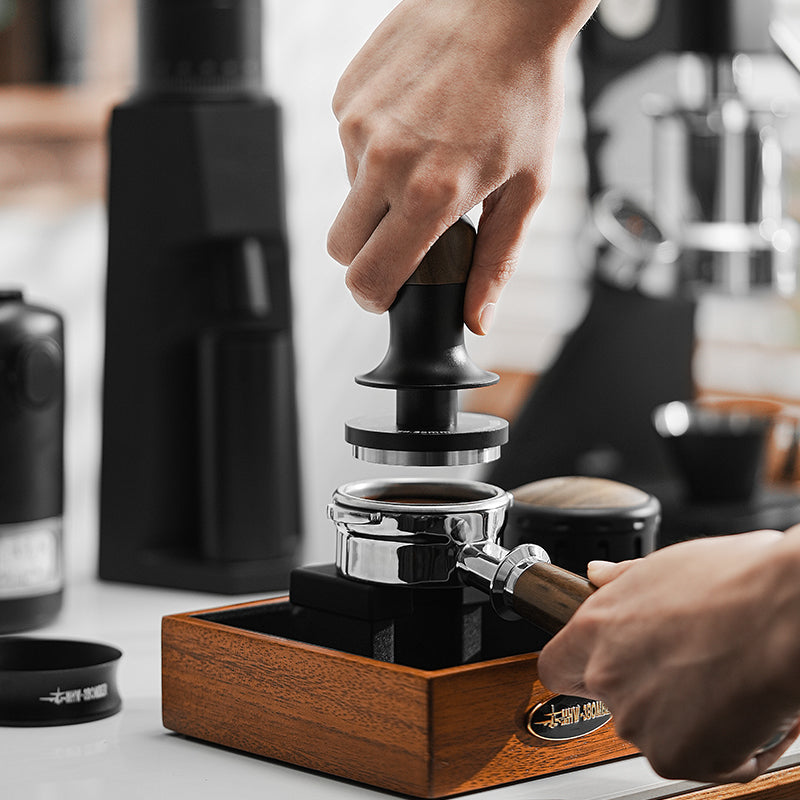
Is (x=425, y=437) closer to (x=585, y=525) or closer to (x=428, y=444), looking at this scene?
(x=428, y=444)

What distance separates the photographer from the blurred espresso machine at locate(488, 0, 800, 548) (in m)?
1.64

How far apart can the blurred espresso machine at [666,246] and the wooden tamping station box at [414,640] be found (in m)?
0.70

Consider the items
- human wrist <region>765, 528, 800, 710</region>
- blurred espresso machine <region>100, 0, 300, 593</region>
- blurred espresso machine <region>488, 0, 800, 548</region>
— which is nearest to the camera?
human wrist <region>765, 528, 800, 710</region>

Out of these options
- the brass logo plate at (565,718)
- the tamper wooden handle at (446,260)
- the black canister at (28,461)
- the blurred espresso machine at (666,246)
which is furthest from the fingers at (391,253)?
the blurred espresso machine at (666,246)

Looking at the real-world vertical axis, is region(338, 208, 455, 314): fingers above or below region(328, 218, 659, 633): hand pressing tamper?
above

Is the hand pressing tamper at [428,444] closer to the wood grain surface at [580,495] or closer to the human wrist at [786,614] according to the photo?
the wood grain surface at [580,495]

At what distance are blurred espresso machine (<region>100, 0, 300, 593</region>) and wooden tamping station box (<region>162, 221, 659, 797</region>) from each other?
0.40m

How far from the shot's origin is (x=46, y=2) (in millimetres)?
2072

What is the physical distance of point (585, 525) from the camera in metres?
0.95

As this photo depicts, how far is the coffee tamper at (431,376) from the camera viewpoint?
0.86 meters

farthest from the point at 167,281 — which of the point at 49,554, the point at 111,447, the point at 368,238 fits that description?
the point at 368,238

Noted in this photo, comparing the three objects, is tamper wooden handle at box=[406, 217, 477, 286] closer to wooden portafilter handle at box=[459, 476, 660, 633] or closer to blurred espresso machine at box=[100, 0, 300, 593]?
wooden portafilter handle at box=[459, 476, 660, 633]

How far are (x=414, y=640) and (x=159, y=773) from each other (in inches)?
6.2

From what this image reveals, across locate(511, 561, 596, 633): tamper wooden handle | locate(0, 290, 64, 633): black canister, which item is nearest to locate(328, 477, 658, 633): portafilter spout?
locate(511, 561, 596, 633): tamper wooden handle
